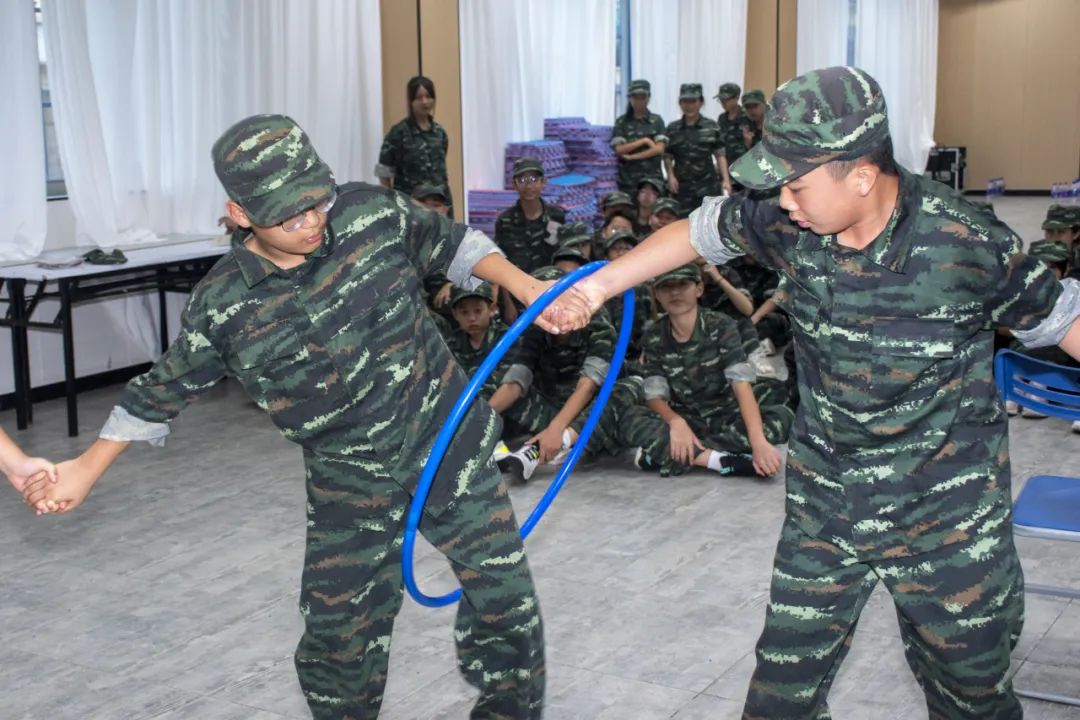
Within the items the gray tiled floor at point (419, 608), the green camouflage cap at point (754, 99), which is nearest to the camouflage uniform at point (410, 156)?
the gray tiled floor at point (419, 608)

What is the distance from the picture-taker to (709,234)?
8.38 feet

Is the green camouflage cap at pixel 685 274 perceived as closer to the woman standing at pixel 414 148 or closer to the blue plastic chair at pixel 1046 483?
the blue plastic chair at pixel 1046 483

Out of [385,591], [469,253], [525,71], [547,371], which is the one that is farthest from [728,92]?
[385,591]

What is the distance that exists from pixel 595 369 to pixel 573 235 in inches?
75.9

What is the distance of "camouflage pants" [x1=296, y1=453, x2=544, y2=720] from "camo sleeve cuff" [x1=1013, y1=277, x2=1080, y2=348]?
1194 mm

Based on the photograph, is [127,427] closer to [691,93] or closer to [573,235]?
[573,235]

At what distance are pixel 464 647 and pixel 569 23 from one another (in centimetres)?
989

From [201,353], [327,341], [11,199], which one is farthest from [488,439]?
[11,199]

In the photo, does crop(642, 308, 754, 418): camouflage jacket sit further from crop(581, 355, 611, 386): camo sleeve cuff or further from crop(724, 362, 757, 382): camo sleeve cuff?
crop(581, 355, 611, 386): camo sleeve cuff

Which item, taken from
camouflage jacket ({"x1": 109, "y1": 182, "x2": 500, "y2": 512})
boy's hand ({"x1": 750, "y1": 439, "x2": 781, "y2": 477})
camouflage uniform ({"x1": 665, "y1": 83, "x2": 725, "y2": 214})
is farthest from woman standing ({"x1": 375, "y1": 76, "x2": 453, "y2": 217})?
camouflage jacket ({"x1": 109, "y1": 182, "x2": 500, "y2": 512})

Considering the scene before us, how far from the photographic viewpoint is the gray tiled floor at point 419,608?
12.0ft

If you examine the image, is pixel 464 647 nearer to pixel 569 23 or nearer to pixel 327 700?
pixel 327 700

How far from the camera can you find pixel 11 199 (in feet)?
23.3

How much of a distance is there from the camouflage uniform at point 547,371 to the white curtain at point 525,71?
179 inches
